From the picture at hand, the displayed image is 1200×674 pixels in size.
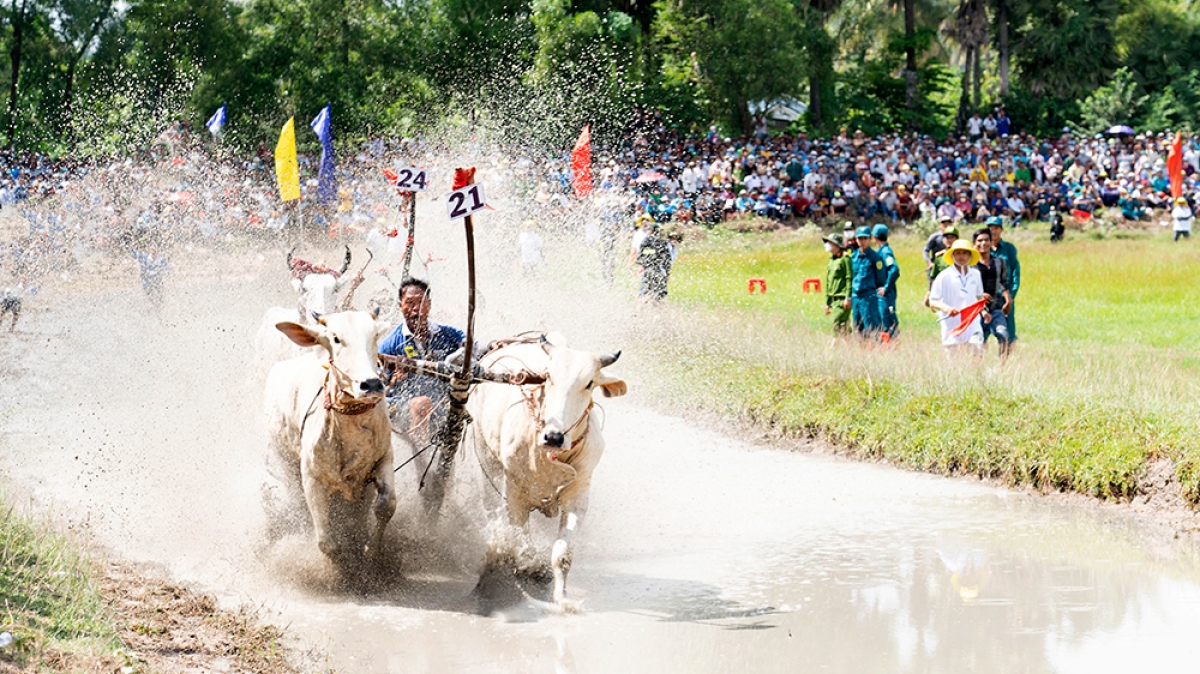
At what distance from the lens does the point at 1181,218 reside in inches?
1246

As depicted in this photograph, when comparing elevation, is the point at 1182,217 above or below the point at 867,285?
above

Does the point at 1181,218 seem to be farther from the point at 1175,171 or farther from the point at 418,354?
the point at 418,354

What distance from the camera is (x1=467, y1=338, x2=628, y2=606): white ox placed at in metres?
7.66

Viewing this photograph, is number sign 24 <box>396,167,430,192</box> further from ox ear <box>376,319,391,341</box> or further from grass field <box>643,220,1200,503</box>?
grass field <box>643,220,1200,503</box>

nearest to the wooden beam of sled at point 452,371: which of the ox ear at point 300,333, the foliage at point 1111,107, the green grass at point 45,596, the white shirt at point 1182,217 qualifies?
the ox ear at point 300,333

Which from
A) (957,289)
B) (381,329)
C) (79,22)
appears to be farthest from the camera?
(79,22)

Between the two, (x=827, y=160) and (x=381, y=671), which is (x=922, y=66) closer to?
(x=827, y=160)

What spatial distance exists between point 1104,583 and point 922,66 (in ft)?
134

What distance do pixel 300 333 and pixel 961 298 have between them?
305 inches

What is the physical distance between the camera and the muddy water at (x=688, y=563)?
295 inches

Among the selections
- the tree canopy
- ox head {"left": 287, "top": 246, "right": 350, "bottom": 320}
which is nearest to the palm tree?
the tree canopy

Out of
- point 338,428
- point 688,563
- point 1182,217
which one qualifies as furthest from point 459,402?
point 1182,217

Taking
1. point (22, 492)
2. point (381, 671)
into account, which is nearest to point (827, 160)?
point (22, 492)

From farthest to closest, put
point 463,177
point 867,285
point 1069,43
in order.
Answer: point 1069,43 < point 867,285 < point 463,177
